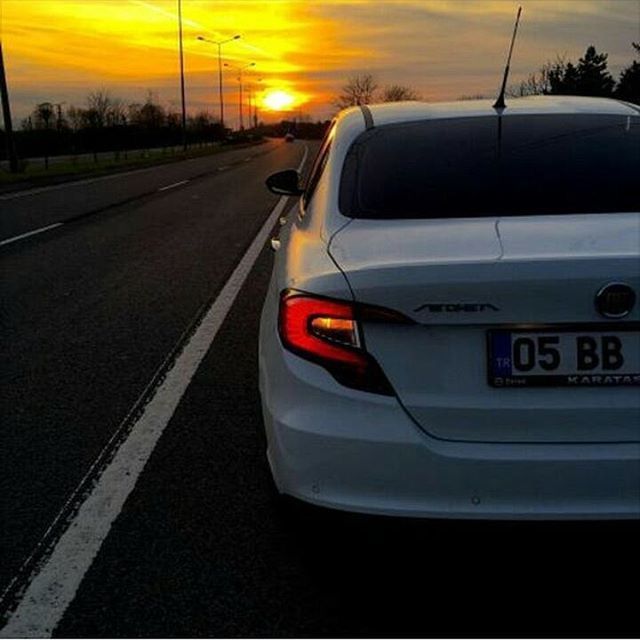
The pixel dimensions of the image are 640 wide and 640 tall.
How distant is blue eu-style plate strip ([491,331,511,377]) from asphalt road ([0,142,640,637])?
1.41 ft

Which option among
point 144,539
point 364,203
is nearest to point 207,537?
point 144,539

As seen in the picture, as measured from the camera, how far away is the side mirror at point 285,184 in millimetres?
5512

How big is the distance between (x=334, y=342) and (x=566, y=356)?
651 mm

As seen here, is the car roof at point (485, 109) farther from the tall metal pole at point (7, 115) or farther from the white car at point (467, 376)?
the tall metal pole at point (7, 115)

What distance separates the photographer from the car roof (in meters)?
Answer: 3.97

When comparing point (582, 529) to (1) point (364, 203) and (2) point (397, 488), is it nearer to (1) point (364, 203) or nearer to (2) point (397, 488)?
(2) point (397, 488)

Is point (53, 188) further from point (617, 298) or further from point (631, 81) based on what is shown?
point (631, 81)

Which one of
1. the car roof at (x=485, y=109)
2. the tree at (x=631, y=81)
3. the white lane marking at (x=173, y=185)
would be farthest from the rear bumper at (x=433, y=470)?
the tree at (x=631, y=81)

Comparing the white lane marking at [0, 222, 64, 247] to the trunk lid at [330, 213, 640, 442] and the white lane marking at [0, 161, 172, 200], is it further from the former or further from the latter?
the trunk lid at [330, 213, 640, 442]

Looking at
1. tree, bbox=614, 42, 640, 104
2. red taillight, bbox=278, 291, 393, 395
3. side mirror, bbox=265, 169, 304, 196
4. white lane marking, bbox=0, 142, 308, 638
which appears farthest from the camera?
tree, bbox=614, 42, 640, 104

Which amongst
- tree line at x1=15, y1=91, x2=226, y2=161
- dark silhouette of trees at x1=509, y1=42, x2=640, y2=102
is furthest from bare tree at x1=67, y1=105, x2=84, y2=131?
dark silhouette of trees at x1=509, y1=42, x2=640, y2=102

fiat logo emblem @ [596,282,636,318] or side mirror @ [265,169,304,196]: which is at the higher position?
fiat logo emblem @ [596,282,636,318]

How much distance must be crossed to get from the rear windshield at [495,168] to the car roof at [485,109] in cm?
9

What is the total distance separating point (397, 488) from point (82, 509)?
162 centimetres
